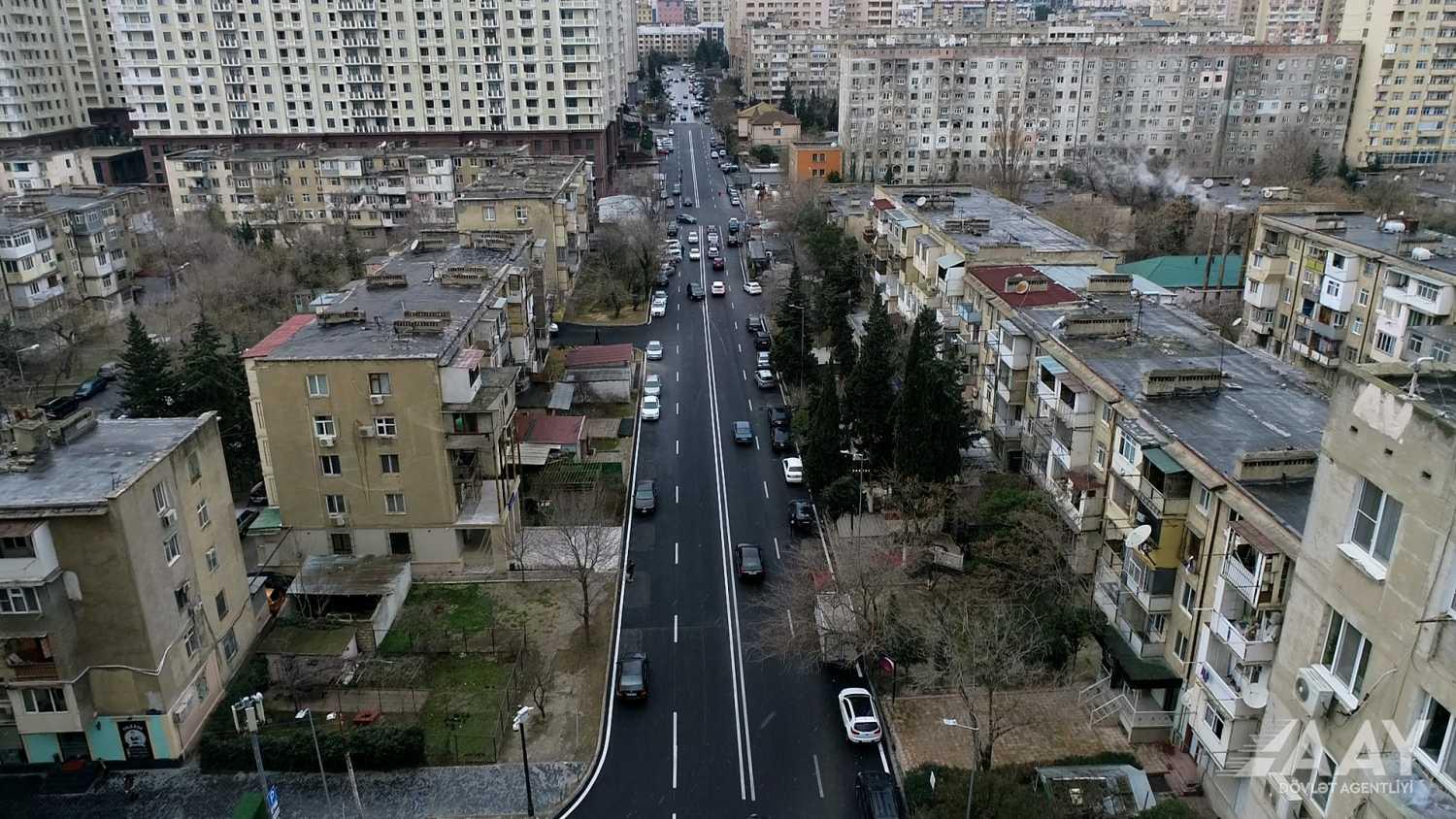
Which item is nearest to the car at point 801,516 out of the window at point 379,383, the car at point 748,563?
the car at point 748,563

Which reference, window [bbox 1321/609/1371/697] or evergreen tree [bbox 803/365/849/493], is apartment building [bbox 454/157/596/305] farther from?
window [bbox 1321/609/1371/697]

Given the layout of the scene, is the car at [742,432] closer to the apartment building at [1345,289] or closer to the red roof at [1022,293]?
the red roof at [1022,293]

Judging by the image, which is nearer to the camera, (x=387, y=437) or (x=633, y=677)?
(x=633, y=677)

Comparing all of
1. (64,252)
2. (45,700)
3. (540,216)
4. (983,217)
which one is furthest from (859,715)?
(64,252)

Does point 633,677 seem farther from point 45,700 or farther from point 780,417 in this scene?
point 780,417

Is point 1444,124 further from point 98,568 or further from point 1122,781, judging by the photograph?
point 98,568

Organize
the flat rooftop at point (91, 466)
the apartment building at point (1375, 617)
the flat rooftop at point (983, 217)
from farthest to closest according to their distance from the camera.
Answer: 1. the flat rooftop at point (983, 217)
2. the flat rooftop at point (91, 466)
3. the apartment building at point (1375, 617)
